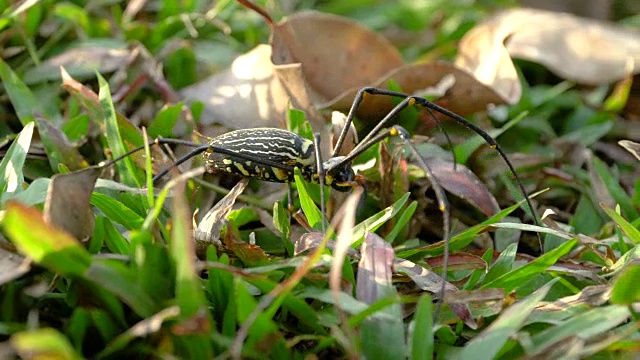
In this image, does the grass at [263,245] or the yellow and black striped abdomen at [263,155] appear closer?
the grass at [263,245]

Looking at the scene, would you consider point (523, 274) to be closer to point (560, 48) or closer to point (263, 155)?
point (263, 155)

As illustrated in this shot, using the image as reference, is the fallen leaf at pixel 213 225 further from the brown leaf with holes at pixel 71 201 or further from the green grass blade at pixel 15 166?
the green grass blade at pixel 15 166

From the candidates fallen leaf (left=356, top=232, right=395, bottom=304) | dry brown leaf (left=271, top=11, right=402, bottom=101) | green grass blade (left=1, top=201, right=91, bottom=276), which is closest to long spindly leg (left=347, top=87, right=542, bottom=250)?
dry brown leaf (left=271, top=11, right=402, bottom=101)

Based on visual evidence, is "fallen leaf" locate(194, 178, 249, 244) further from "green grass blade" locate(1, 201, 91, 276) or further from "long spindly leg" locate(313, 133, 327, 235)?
"green grass blade" locate(1, 201, 91, 276)

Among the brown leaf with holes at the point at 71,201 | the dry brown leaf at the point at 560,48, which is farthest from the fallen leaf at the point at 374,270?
the dry brown leaf at the point at 560,48


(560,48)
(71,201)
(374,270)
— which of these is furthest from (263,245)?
(560,48)

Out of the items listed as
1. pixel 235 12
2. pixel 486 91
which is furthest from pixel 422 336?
pixel 235 12

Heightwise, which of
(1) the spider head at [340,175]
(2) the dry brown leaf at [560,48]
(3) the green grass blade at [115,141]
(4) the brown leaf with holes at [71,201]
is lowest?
(2) the dry brown leaf at [560,48]
